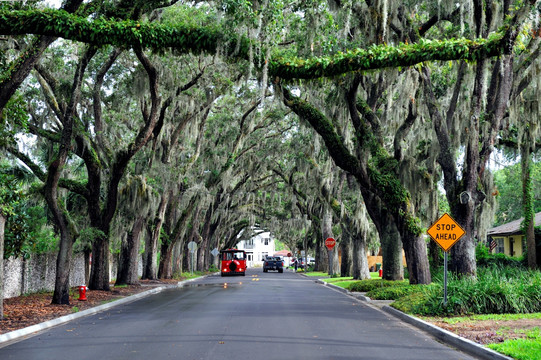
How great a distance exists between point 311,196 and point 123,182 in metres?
20.5

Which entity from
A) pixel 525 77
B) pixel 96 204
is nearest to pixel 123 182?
pixel 96 204

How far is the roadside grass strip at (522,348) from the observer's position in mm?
8219

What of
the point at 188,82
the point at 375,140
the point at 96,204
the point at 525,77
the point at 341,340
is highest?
the point at 188,82

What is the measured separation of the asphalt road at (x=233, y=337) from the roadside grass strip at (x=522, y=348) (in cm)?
58

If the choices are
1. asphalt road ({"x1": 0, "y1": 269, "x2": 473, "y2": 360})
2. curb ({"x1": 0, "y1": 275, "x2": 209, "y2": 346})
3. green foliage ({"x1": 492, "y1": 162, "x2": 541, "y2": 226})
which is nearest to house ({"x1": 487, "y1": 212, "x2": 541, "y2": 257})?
green foliage ({"x1": 492, "y1": 162, "x2": 541, "y2": 226})

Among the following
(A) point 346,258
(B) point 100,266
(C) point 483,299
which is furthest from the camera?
(A) point 346,258

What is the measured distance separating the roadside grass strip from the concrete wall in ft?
57.3

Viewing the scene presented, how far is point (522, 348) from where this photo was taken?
28.9ft

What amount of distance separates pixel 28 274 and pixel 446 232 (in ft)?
54.2

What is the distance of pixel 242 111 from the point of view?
32.4 metres

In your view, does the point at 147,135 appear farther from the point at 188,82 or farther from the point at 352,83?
the point at 352,83

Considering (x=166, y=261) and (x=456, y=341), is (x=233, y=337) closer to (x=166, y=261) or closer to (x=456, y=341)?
(x=456, y=341)

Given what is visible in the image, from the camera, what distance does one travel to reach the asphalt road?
9.14m

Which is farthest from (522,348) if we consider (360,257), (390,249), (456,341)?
(360,257)
